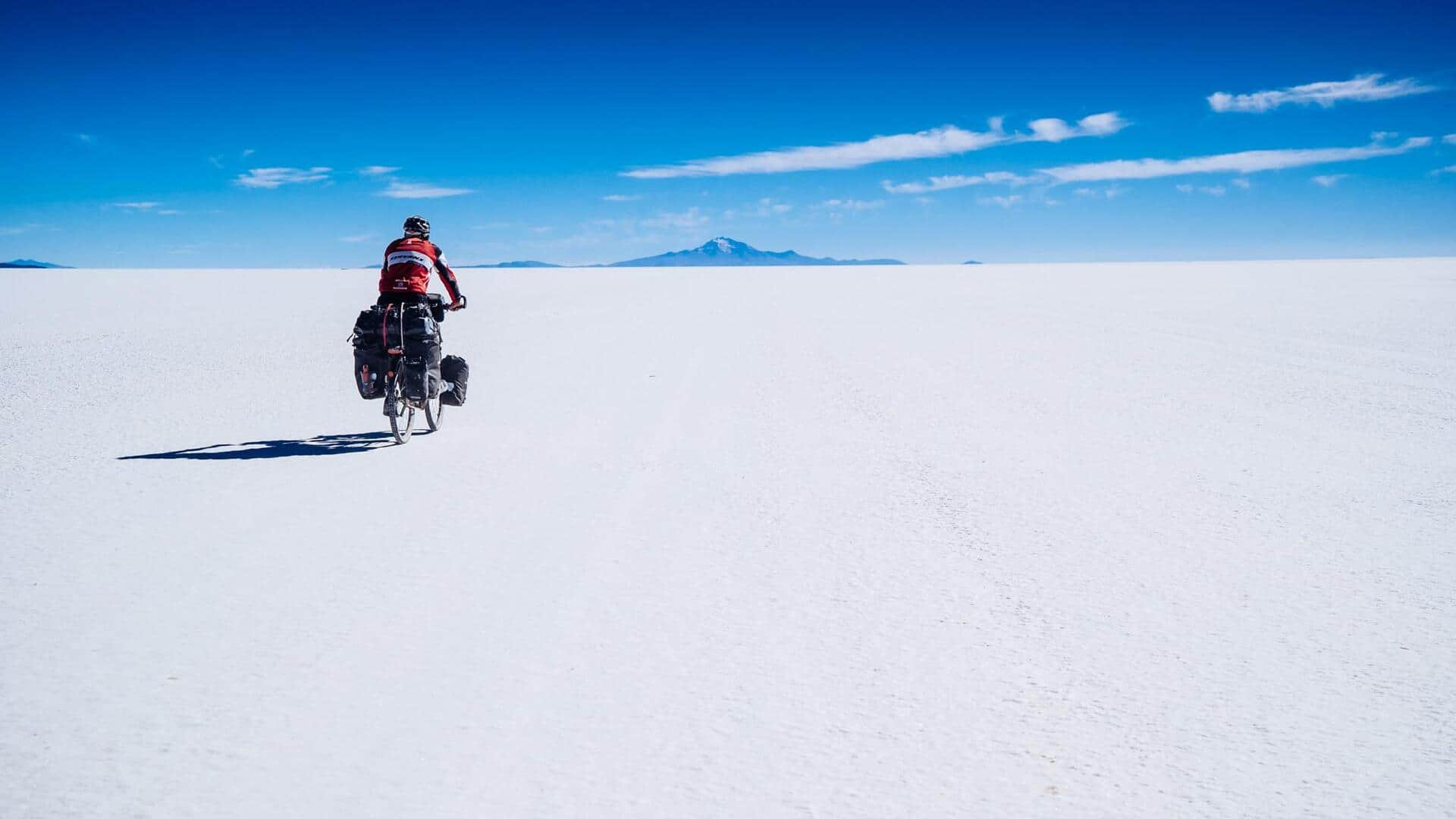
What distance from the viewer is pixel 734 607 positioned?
4.55 m

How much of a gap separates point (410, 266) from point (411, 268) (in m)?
0.02

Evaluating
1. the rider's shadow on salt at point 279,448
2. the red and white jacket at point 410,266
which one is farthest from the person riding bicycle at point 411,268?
the rider's shadow on salt at point 279,448

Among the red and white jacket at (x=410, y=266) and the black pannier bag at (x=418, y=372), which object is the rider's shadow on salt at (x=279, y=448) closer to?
the black pannier bag at (x=418, y=372)

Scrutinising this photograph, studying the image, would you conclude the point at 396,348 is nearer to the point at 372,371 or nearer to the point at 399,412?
the point at 372,371

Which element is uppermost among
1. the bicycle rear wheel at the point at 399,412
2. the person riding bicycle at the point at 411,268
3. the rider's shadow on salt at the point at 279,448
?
the person riding bicycle at the point at 411,268

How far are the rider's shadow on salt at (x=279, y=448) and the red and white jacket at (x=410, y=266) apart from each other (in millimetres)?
1374

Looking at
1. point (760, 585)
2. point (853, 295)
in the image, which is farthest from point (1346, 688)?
point (853, 295)

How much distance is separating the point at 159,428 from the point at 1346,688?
962cm

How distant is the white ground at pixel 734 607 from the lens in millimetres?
3092

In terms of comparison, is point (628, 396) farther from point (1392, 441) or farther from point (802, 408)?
point (1392, 441)

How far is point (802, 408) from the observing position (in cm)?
1038

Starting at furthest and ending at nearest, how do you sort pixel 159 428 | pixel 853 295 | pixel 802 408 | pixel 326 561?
pixel 853 295 < pixel 802 408 < pixel 159 428 < pixel 326 561

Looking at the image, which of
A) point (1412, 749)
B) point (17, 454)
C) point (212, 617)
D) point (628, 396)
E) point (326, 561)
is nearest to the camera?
point (1412, 749)

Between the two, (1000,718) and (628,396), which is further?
(628,396)
